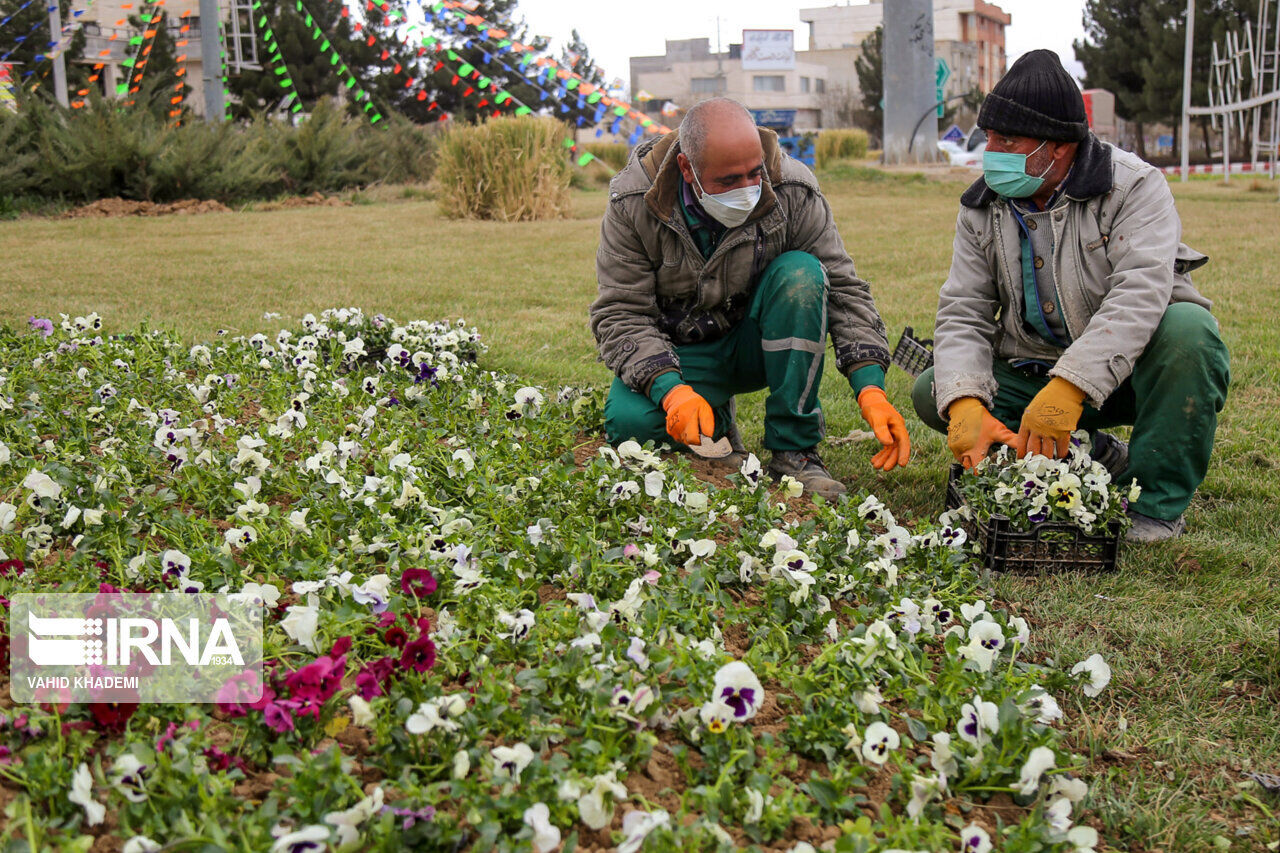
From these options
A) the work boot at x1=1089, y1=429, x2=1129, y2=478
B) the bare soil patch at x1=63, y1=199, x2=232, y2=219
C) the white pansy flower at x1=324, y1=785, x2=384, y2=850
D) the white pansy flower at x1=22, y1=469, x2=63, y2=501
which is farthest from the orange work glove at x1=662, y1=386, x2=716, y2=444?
the bare soil patch at x1=63, y1=199, x2=232, y2=219

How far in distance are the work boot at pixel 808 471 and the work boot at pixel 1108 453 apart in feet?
2.61

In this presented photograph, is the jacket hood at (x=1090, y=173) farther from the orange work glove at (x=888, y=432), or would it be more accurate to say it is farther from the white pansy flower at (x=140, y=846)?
the white pansy flower at (x=140, y=846)

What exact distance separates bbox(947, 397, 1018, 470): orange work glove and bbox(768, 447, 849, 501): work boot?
49 centimetres

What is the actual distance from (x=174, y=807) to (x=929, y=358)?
286 cm

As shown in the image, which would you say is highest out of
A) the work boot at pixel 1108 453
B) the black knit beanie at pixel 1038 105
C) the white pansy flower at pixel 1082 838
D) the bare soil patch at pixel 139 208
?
the bare soil patch at pixel 139 208

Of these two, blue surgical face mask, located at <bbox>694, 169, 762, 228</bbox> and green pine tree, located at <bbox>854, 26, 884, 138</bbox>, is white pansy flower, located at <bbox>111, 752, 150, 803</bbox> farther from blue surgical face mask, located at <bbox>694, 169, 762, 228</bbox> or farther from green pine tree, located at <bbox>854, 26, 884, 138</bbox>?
green pine tree, located at <bbox>854, 26, 884, 138</bbox>

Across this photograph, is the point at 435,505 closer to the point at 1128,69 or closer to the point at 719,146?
the point at 719,146

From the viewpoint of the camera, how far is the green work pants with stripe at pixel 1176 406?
2980 millimetres

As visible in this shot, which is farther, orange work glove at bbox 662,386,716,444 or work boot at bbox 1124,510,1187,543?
orange work glove at bbox 662,386,716,444

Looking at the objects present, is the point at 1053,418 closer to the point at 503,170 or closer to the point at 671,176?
the point at 671,176

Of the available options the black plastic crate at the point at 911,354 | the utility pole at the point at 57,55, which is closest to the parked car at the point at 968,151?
the utility pole at the point at 57,55

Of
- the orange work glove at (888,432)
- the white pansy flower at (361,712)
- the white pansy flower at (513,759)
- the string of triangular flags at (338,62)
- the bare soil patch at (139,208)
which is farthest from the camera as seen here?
the string of triangular flags at (338,62)

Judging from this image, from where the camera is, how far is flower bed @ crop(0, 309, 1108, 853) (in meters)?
1.70

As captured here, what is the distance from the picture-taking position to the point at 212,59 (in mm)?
17406
